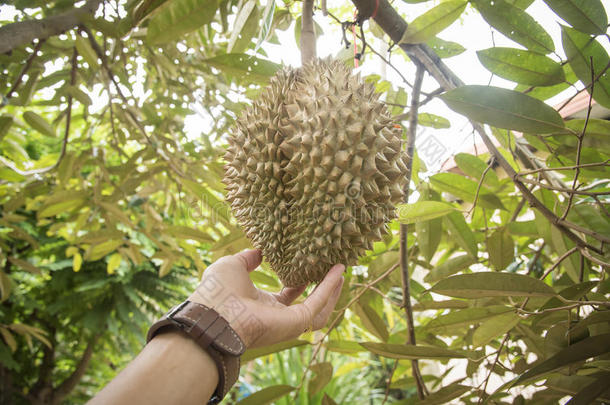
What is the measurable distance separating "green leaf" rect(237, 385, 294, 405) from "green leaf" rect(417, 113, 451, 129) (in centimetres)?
80

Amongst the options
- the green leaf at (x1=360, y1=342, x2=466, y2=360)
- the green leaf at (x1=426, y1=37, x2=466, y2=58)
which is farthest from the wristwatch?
the green leaf at (x1=426, y1=37, x2=466, y2=58)

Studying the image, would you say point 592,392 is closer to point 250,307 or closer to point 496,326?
point 496,326

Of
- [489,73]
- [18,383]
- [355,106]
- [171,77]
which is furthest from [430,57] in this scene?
[18,383]

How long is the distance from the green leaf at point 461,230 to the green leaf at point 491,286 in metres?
0.29

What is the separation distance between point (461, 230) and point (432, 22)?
47 centimetres

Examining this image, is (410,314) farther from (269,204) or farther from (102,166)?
(102,166)

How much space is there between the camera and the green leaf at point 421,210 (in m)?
0.76

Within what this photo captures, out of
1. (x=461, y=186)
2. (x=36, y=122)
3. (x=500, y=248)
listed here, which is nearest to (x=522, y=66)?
(x=461, y=186)

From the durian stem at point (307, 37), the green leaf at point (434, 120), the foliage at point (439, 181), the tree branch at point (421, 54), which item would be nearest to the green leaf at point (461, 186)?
the foliage at point (439, 181)

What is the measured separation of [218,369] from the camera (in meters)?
0.65

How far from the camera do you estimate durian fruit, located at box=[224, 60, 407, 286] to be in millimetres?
661

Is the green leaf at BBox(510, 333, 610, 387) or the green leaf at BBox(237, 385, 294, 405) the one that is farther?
the green leaf at BBox(237, 385, 294, 405)

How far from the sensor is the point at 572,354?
0.53m

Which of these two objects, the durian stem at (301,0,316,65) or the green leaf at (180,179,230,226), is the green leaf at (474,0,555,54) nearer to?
A: the durian stem at (301,0,316,65)
